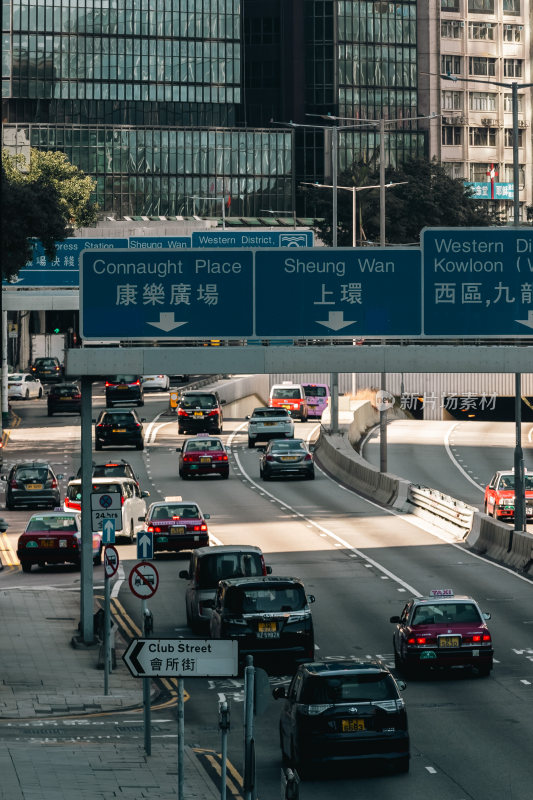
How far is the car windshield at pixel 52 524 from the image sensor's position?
42.1 m

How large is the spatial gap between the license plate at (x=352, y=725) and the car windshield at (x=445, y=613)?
7.23m

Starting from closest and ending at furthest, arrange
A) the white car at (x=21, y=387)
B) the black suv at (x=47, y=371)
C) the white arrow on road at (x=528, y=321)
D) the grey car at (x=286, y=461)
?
the white arrow on road at (x=528, y=321)
the grey car at (x=286, y=461)
the white car at (x=21, y=387)
the black suv at (x=47, y=371)

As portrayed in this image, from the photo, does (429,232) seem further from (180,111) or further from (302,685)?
(180,111)

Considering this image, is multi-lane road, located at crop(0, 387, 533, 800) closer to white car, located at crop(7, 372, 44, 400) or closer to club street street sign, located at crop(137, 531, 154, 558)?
club street street sign, located at crop(137, 531, 154, 558)

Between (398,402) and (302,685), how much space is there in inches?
3298

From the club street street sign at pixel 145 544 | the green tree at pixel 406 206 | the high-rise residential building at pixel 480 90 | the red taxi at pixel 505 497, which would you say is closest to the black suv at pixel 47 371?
the green tree at pixel 406 206

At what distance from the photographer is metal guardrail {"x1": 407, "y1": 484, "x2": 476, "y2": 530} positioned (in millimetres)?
48987

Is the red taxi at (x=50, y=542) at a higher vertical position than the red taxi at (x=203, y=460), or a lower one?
lower

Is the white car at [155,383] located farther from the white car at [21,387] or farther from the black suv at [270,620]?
the black suv at [270,620]

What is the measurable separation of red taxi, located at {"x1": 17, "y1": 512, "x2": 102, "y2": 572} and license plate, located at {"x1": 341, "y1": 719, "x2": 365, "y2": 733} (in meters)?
21.9

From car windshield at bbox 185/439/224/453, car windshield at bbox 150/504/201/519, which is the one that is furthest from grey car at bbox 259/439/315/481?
car windshield at bbox 150/504/201/519

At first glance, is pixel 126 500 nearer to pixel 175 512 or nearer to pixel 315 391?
pixel 175 512

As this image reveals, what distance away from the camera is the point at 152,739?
23531mm

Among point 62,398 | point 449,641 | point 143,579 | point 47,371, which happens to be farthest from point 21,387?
point 143,579
